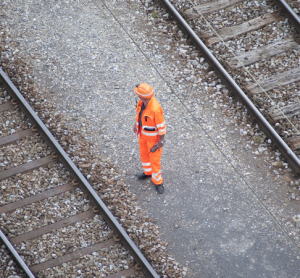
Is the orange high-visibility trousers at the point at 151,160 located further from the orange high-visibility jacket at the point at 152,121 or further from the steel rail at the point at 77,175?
the steel rail at the point at 77,175

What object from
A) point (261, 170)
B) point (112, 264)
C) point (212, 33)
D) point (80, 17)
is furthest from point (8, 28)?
point (261, 170)

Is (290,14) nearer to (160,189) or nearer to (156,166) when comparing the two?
(156,166)

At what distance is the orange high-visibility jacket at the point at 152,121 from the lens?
5.71 m

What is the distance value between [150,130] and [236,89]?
7.75 feet

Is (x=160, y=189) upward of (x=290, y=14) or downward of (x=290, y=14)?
downward

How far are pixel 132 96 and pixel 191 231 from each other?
2888 millimetres

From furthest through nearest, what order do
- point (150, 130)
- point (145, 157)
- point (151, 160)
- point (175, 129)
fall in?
point (175, 129), point (145, 157), point (151, 160), point (150, 130)

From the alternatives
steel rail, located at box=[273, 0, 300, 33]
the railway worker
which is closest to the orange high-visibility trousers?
the railway worker

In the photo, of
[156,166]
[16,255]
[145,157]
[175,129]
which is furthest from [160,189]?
[16,255]

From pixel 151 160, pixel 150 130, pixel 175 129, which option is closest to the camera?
pixel 150 130

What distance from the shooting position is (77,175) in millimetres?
6648

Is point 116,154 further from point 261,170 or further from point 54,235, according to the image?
point 261,170

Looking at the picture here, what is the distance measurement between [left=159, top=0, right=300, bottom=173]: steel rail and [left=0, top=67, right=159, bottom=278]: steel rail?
3121mm

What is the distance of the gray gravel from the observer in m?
6.37
